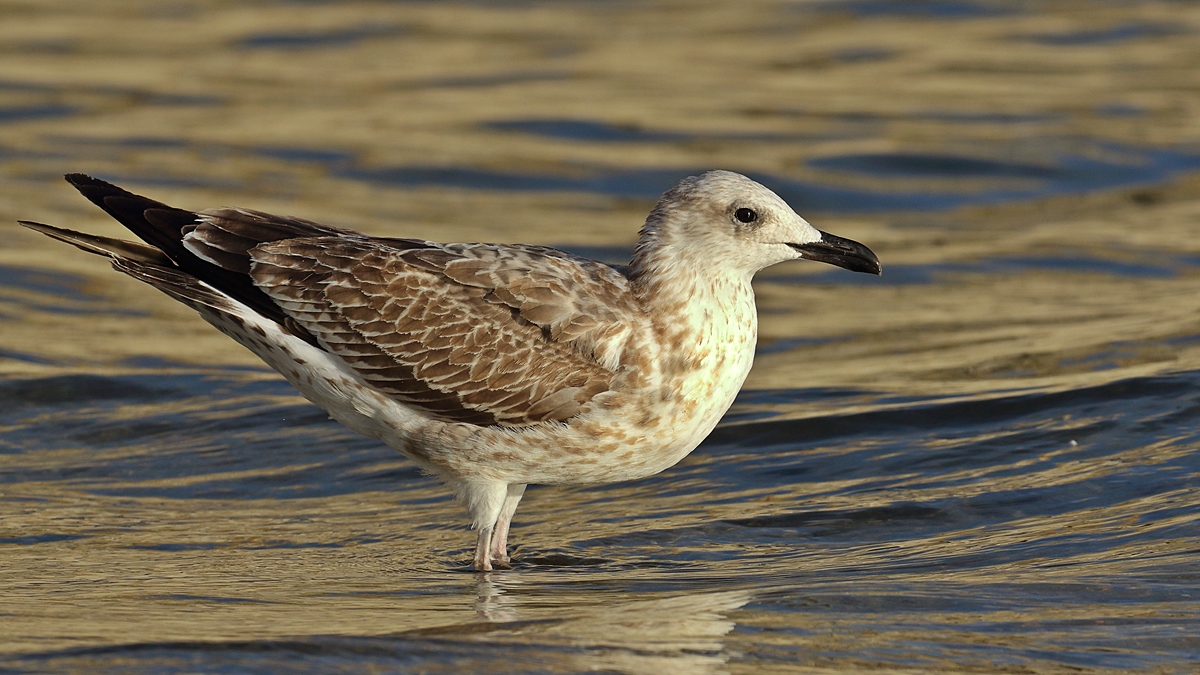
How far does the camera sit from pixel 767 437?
30.9 ft

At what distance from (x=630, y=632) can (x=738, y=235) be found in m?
1.94

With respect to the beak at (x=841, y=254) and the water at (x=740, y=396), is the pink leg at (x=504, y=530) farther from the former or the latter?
the beak at (x=841, y=254)

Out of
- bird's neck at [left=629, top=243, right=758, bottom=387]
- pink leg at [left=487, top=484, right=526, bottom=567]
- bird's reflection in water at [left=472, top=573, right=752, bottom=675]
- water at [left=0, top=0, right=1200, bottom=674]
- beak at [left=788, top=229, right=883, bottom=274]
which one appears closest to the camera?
bird's reflection in water at [left=472, top=573, right=752, bottom=675]

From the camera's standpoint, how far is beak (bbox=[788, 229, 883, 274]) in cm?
746

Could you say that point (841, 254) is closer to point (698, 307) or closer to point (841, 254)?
point (841, 254)

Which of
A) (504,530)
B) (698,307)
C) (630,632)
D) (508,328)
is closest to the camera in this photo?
(630,632)

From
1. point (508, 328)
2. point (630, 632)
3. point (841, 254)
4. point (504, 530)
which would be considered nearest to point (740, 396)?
point (504, 530)

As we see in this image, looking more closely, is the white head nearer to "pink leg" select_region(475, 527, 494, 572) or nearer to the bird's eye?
the bird's eye

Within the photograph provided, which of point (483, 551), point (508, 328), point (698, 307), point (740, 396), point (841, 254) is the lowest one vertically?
point (483, 551)

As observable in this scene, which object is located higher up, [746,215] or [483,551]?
[746,215]

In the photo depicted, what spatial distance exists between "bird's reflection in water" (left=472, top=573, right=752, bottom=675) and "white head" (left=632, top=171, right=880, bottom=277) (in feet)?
4.84

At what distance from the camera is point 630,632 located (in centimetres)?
623

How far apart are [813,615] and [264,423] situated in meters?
4.33

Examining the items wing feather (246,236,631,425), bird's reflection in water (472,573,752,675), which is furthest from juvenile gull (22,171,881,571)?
bird's reflection in water (472,573,752,675)
